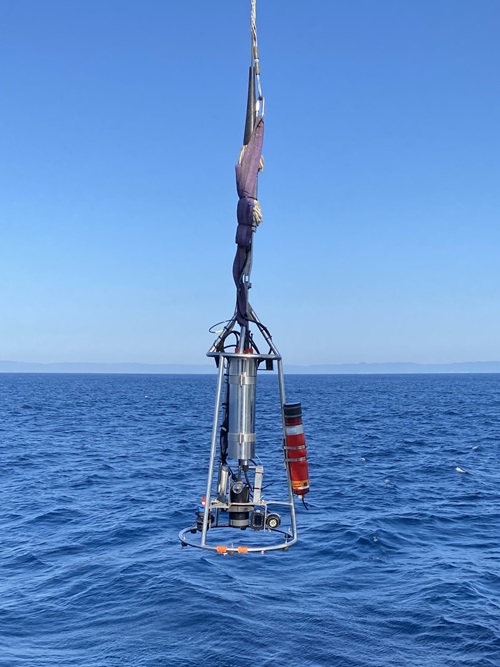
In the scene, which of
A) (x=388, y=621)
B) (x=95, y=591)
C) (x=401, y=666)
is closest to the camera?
(x=401, y=666)

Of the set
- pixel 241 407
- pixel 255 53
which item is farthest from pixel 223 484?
pixel 255 53

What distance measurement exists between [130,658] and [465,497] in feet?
84.1

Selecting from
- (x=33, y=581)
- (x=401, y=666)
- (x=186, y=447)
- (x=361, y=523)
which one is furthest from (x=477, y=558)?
(x=186, y=447)

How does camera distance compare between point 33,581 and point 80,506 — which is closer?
point 33,581

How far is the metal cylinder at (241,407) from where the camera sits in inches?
396

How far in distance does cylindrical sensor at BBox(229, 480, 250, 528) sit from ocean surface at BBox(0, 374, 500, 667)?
870 centimetres

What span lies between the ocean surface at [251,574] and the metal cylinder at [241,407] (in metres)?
9.53

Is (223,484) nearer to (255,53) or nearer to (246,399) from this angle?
(246,399)

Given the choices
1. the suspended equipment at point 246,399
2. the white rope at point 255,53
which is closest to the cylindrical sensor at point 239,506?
the suspended equipment at point 246,399

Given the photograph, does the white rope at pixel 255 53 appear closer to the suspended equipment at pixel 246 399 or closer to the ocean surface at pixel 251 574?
the suspended equipment at pixel 246 399

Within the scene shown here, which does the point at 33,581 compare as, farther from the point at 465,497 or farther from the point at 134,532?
the point at 465,497

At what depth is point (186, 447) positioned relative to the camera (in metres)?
60.7

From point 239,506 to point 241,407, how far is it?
61.1 inches

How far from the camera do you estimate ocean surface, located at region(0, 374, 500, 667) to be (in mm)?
18109
